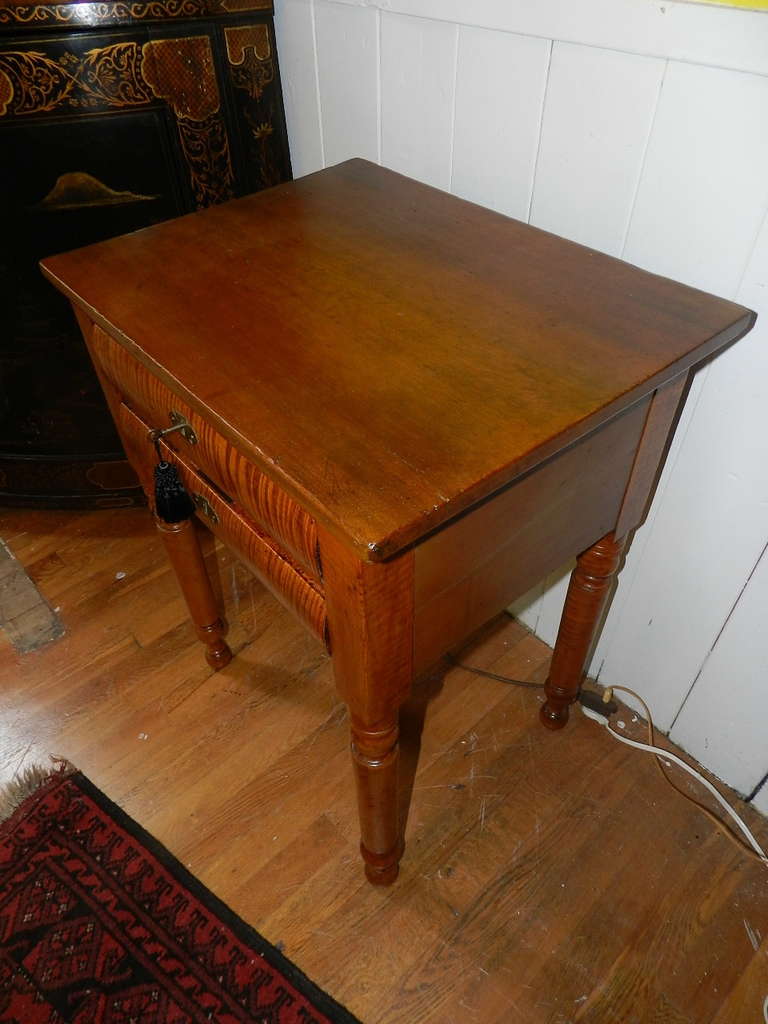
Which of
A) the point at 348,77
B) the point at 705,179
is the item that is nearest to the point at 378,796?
the point at 705,179

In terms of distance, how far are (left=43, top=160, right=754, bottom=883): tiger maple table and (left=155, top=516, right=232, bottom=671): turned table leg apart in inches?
5.7

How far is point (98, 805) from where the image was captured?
3.57 ft

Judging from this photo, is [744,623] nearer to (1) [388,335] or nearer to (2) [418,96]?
(1) [388,335]

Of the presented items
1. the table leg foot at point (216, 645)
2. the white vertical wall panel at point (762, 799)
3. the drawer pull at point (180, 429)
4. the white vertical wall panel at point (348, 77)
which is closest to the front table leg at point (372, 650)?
the drawer pull at point (180, 429)

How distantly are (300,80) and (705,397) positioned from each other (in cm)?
→ 78

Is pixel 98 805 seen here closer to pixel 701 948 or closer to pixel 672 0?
pixel 701 948

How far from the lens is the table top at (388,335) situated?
551 mm

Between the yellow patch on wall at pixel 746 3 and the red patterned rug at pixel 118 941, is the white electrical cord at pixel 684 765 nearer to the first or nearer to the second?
the red patterned rug at pixel 118 941

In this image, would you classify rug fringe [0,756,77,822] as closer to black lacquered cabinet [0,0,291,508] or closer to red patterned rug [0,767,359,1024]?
red patterned rug [0,767,359,1024]

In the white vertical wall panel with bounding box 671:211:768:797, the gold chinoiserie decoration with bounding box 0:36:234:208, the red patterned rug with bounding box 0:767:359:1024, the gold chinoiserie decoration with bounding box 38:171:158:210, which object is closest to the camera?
the white vertical wall panel with bounding box 671:211:768:797

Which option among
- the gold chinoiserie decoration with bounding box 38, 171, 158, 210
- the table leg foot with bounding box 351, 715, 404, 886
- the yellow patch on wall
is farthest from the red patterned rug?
the yellow patch on wall

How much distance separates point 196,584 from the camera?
3.66 ft

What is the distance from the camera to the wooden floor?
92 centimetres

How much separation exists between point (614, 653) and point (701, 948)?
1.35 feet
